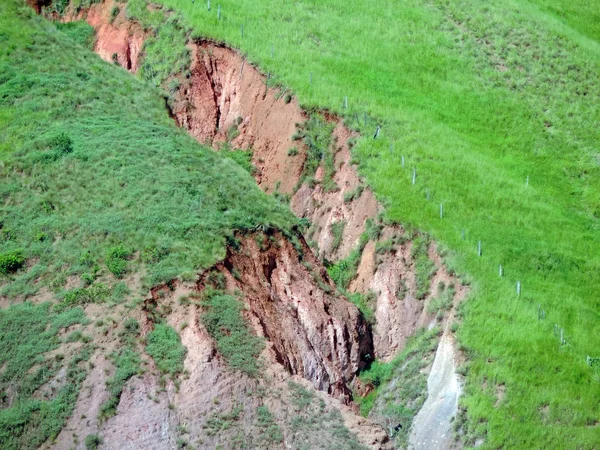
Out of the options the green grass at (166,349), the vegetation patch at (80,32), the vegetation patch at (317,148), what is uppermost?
the vegetation patch at (317,148)

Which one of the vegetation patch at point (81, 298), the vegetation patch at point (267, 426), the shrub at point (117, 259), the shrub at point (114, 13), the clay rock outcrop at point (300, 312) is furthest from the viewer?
the shrub at point (114, 13)

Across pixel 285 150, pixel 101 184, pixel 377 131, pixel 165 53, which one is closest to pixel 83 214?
pixel 101 184

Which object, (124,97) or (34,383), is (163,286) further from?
(124,97)

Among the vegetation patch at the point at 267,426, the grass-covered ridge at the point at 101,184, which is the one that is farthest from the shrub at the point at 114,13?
the vegetation patch at the point at 267,426

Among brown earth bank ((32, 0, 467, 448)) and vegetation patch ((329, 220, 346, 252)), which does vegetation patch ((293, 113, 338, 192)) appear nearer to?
brown earth bank ((32, 0, 467, 448))

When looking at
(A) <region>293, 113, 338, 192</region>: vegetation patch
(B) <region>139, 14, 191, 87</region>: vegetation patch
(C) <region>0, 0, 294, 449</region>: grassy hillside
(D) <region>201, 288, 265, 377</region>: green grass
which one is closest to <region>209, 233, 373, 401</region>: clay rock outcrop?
(D) <region>201, 288, 265, 377</region>: green grass

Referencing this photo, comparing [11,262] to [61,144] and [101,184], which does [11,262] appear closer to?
[101,184]

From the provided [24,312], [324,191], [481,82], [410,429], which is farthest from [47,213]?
[481,82]

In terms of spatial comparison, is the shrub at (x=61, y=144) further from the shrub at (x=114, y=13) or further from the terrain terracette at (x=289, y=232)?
the shrub at (x=114, y=13)
